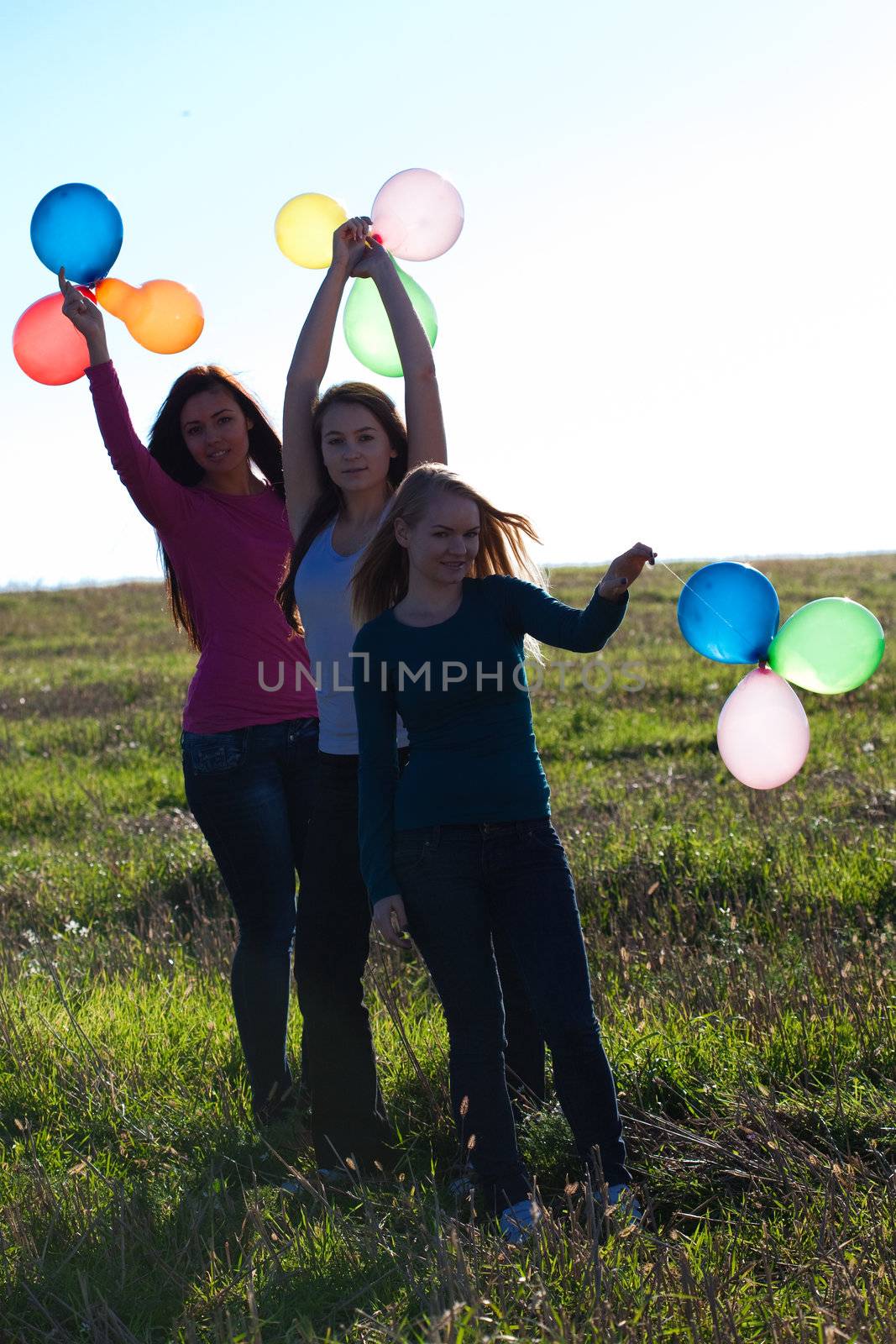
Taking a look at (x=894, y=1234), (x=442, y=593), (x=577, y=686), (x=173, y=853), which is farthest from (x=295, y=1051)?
Answer: (x=577, y=686)

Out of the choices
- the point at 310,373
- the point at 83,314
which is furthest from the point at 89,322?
the point at 310,373

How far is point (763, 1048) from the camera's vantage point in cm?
358

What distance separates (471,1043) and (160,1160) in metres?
1.11

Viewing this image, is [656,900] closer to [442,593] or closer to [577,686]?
[442,593]

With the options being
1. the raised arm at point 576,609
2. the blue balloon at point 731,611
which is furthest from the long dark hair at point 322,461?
the blue balloon at point 731,611

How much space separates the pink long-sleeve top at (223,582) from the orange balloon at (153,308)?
26.1 inches

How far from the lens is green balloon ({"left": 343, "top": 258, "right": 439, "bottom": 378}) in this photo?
390cm

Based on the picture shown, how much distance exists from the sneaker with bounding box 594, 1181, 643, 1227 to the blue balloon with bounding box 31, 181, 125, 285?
311 cm

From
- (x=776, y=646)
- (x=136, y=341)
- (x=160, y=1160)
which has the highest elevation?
(x=136, y=341)

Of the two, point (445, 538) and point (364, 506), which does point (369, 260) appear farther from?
point (445, 538)

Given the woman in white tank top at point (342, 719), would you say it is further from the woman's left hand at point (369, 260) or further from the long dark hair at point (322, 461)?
the woman's left hand at point (369, 260)

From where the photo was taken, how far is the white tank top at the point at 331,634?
3336 mm

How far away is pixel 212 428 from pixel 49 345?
2.24 ft

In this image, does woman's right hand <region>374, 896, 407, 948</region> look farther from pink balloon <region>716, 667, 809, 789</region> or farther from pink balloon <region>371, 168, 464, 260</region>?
pink balloon <region>371, 168, 464, 260</region>
